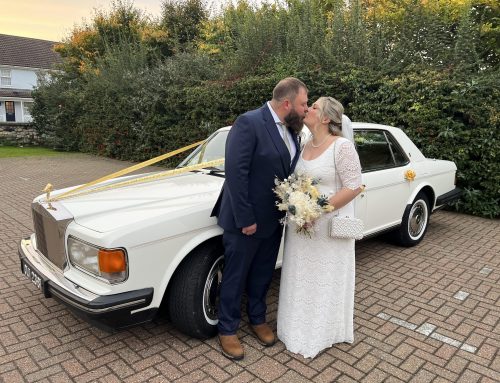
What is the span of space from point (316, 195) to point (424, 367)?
1500 mm

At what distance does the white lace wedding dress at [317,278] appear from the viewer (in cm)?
304

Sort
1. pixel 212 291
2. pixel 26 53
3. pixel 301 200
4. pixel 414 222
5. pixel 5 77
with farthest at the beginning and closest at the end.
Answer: pixel 26 53 → pixel 5 77 → pixel 414 222 → pixel 212 291 → pixel 301 200

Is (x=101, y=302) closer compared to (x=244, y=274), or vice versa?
(x=101, y=302)

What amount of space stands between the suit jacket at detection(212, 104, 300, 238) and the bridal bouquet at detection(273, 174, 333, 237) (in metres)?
0.10

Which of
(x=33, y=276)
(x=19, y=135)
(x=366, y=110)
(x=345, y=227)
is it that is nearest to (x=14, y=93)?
(x=19, y=135)

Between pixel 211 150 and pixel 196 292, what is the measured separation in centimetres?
199

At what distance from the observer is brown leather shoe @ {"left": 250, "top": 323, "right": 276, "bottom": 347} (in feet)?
10.6

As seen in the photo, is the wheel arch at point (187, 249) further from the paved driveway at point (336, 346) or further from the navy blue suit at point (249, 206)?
the paved driveway at point (336, 346)

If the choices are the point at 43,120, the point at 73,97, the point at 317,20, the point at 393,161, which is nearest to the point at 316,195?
the point at 393,161

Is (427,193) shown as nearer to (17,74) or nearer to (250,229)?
(250,229)

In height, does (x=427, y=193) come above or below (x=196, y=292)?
above

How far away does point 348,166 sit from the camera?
290cm

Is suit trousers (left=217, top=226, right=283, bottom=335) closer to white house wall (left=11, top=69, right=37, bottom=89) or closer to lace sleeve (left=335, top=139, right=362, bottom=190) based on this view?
lace sleeve (left=335, top=139, right=362, bottom=190)

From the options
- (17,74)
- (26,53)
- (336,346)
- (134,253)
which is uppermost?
(26,53)
